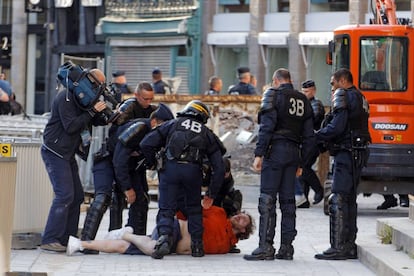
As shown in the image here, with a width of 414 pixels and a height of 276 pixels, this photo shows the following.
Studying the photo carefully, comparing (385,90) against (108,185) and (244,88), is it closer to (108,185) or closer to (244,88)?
(244,88)

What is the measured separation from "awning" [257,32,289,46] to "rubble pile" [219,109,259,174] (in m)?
13.2

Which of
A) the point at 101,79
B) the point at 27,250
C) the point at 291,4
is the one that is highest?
the point at 291,4

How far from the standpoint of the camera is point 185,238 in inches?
592

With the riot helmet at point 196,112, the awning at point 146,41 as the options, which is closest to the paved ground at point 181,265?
the riot helmet at point 196,112

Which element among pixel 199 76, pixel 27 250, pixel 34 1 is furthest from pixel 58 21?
pixel 27 250

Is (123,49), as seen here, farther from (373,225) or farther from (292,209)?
(292,209)

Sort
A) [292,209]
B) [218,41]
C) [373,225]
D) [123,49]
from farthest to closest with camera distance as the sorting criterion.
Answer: [123,49] → [218,41] → [373,225] → [292,209]

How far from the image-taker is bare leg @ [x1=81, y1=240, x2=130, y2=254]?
14875 millimetres

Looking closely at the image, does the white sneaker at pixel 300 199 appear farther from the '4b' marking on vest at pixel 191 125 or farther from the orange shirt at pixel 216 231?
the '4b' marking on vest at pixel 191 125

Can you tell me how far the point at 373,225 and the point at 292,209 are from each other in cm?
439

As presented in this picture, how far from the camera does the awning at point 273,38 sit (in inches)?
1559

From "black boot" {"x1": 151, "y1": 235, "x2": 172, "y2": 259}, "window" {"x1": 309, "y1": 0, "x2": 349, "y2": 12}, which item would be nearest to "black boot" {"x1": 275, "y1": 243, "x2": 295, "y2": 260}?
"black boot" {"x1": 151, "y1": 235, "x2": 172, "y2": 259}

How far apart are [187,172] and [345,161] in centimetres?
171

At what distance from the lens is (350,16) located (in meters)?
37.9
